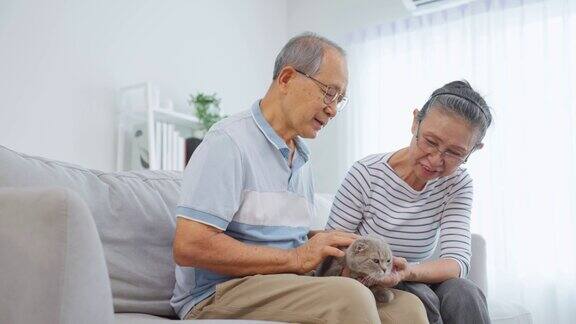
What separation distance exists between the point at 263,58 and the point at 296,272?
323 cm

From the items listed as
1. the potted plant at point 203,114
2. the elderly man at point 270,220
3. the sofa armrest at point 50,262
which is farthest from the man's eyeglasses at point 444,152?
the potted plant at point 203,114

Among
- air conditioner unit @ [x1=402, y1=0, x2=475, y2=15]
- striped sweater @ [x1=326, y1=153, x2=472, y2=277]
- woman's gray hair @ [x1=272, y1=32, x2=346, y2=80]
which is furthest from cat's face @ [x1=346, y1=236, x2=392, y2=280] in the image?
air conditioner unit @ [x1=402, y1=0, x2=475, y2=15]

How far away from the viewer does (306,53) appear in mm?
1335

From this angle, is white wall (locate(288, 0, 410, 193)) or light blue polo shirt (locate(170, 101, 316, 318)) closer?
light blue polo shirt (locate(170, 101, 316, 318))

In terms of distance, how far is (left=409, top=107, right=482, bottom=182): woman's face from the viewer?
53.4 inches

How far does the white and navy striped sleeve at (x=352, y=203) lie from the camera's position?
1477mm

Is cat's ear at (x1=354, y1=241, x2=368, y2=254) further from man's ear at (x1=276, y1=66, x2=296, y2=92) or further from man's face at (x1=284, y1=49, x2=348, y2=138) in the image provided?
man's ear at (x1=276, y1=66, x2=296, y2=92)

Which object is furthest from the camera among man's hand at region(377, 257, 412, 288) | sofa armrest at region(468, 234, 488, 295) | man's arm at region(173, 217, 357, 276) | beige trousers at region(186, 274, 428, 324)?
sofa armrest at region(468, 234, 488, 295)

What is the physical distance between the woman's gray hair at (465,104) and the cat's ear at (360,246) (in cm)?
44

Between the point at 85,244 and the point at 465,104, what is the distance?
3.29 feet

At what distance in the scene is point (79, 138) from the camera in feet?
9.41

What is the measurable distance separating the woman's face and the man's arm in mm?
392

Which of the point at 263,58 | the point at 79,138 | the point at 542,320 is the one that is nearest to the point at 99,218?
the point at 79,138

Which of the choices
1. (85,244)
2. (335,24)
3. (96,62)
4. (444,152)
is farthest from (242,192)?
(335,24)
